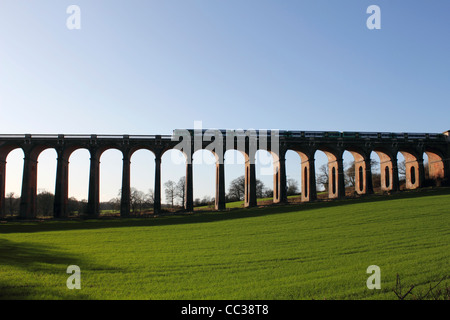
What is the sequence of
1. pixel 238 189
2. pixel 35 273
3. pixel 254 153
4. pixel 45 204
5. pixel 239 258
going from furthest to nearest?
pixel 238 189 → pixel 45 204 → pixel 254 153 → pixel 239 258 → pixel 35 273

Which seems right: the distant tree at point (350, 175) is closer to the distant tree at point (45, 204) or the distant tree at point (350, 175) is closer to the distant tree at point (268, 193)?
the distant tree at point (268, 193)

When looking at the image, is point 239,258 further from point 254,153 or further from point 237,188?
point 237,188

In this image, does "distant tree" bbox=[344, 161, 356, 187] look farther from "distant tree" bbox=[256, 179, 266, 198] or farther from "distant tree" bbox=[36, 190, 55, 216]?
"distant tree" bbox=[36, 190, 55, 216]

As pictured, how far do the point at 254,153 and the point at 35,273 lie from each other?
30.5m

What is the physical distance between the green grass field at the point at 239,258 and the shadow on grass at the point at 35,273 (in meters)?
0.04

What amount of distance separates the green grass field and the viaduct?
13.0 m

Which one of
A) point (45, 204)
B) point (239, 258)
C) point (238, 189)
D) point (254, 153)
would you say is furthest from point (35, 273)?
point (238, 189)

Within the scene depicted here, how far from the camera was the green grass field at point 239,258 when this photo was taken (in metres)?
10.1

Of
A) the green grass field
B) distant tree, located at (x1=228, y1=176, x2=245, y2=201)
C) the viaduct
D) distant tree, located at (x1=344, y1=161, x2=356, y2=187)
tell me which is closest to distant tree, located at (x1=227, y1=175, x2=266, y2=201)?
distant tree, located at (x1=228, y1=176, x2=245, y2=201)

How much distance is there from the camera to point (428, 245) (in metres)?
15.0

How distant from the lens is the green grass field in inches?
396

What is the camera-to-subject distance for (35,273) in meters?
12.2
